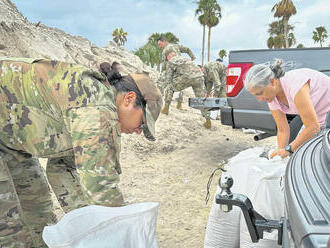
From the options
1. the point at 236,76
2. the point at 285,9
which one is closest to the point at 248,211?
the point at 236,76

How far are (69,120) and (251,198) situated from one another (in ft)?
3.58

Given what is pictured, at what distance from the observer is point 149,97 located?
1418 mm

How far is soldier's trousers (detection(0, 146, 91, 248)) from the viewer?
61.9 inches

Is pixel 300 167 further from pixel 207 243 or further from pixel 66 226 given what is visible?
pixel 207 243

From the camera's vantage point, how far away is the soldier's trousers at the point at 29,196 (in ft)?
5.16

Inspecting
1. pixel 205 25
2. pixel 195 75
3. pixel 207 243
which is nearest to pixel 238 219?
pixel 207 243

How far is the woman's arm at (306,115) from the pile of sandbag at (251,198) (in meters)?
0.27

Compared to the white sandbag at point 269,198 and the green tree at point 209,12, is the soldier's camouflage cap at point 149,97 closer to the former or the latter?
the white sandbag at point 269,198

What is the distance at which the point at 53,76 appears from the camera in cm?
140

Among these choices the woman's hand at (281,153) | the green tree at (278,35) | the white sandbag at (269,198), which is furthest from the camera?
the green tree at (278,35)

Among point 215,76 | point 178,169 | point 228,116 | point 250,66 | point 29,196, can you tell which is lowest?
point 178,169

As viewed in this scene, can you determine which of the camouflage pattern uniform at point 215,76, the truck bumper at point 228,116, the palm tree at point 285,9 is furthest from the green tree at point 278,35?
the truck bumper at point 228,116

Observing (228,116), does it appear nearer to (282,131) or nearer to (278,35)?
(282,131)

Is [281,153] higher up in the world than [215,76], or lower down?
lower down
